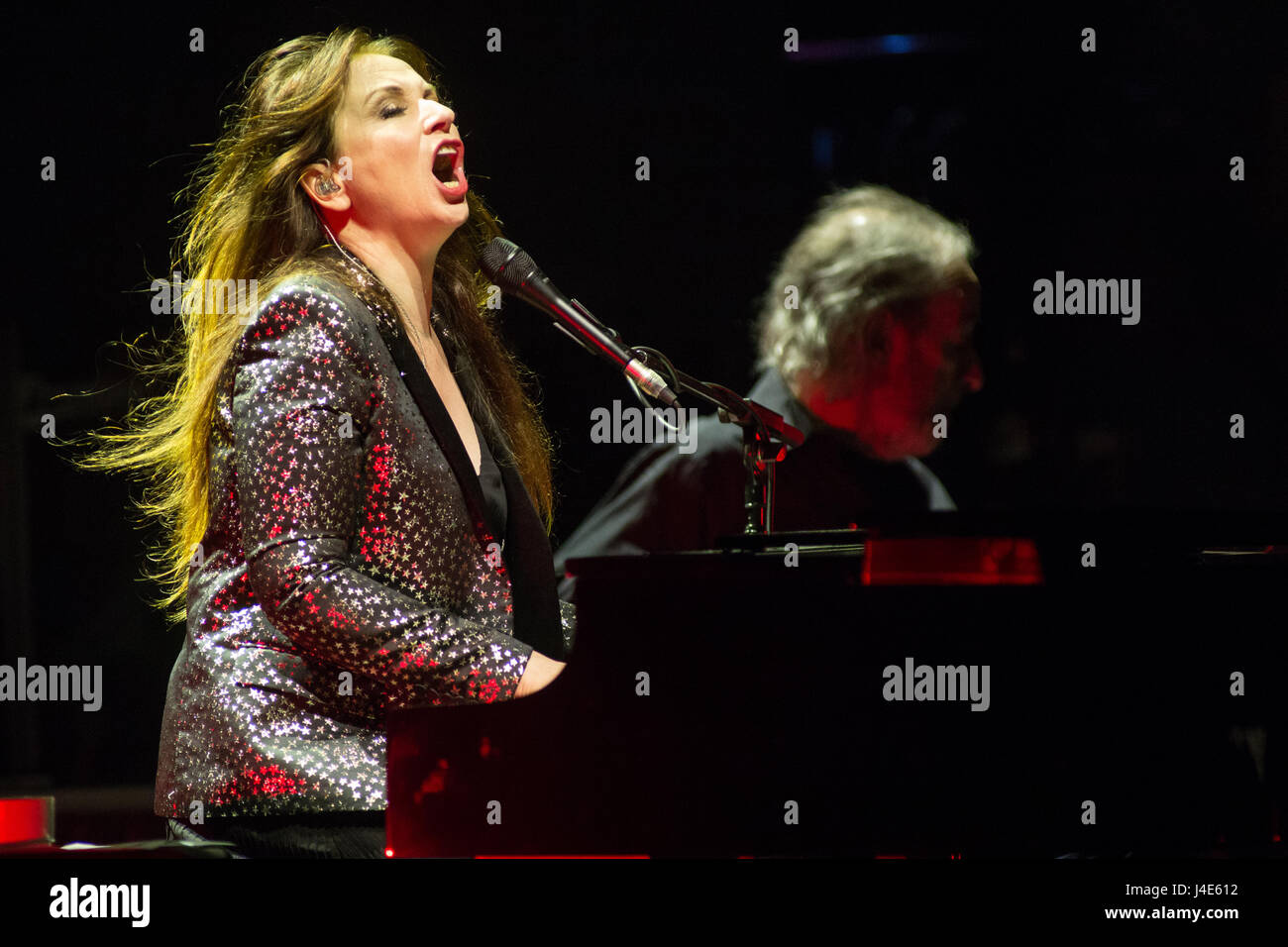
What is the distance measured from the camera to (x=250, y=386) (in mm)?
1702

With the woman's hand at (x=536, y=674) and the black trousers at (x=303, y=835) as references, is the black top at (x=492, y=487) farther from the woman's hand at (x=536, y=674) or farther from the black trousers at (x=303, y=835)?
the black trousers at (x=303, y=835)

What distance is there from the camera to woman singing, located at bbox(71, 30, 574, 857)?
64.7 inches

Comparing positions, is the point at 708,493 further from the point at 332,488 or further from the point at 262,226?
the point at 332,488

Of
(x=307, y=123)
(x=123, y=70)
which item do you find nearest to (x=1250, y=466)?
(x=307, y=123)

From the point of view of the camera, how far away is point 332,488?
65.8 inches

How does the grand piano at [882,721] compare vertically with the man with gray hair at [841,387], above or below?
below

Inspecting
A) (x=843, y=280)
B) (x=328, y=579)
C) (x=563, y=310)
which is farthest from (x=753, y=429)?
(x=843, y=280)

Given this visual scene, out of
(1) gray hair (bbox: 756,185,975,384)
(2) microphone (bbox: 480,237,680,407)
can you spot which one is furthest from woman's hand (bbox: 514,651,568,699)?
(1) gray hair (bbox: 756,185,975,384)

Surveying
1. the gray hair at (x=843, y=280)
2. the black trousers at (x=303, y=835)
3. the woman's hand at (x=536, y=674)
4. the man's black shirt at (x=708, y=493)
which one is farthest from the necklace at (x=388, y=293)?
the gray hair at (x=843, y=280)

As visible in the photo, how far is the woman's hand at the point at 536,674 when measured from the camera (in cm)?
162

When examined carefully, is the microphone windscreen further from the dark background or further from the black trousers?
the dark background
